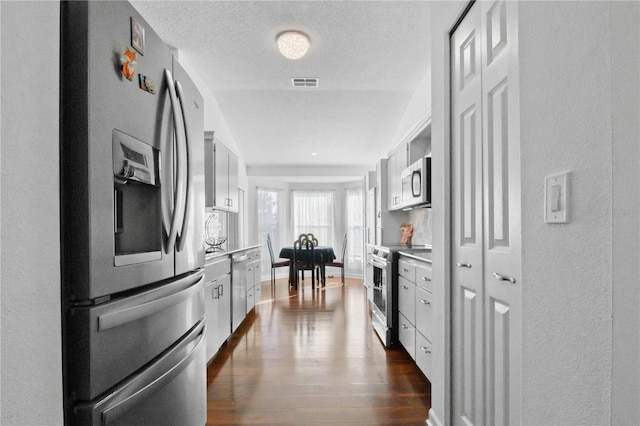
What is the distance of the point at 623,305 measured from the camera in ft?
2.26

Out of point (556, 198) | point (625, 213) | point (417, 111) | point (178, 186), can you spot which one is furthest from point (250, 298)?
point (625, 213)

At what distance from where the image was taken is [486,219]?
139 centimetres

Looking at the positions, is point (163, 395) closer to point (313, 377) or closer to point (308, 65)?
point (313, 377)

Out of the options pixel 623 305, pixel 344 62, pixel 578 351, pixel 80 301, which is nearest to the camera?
pixel 623 305

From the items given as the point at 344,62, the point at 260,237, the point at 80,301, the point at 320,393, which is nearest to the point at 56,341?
the point at 80,301

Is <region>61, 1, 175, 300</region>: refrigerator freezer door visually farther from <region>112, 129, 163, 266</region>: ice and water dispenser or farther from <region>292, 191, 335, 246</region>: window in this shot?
<region>292, 191, 335, 246</region>: window

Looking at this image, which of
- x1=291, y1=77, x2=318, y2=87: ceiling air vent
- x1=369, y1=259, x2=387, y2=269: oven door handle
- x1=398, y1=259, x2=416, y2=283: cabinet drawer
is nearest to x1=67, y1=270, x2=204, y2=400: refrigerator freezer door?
x1=398, y1=259, x2=416, y2=283: cabinet drawer

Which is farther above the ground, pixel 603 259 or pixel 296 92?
pixel 296 92

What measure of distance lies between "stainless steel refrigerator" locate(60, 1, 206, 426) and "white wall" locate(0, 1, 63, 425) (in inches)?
1.6

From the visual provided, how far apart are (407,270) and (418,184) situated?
2.67 ft

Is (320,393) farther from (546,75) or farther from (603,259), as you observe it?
(546,75)

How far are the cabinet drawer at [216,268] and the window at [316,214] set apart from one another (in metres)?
5.00

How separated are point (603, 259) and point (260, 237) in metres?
7.32

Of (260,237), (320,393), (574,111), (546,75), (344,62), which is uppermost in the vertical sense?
(344,62)
